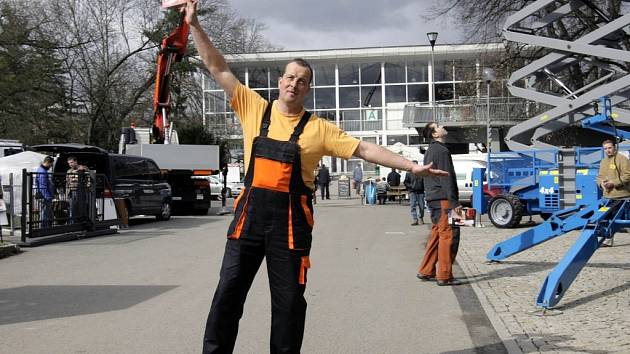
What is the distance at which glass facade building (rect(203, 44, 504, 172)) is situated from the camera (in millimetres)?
50656

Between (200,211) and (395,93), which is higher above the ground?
(395,93)

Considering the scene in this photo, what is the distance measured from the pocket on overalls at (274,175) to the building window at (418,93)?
1928 inches

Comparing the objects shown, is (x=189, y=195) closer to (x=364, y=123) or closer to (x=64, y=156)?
(x=64, y=156)

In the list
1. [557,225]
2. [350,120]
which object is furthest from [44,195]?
[350,120]

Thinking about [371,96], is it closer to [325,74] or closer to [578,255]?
[325,74]

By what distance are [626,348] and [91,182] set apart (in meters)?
12.6

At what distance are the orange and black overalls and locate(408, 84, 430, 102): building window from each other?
4895cm

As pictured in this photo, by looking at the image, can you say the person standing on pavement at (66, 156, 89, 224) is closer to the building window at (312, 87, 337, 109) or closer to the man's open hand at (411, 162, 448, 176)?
the man's open hand at (411, 162, 448, 176)

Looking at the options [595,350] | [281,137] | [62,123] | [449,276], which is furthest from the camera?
[62,123]

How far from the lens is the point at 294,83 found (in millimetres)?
4039

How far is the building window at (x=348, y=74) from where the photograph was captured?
5366 centimetres

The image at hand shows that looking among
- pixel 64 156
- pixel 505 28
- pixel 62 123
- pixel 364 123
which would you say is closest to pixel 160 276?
pixel 64 156

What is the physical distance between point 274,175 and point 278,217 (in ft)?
0.80

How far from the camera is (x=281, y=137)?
13.0 feet
